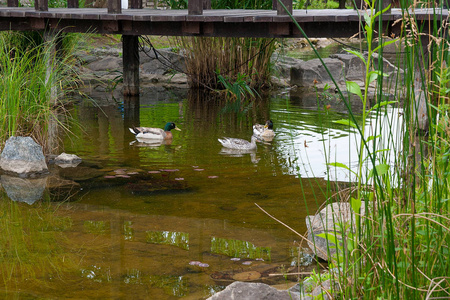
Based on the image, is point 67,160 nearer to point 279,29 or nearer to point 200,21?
point 200,21

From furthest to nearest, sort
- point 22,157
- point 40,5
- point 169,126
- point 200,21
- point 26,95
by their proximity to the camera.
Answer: point 40,5, point 200,21, point 169,126, point 26,95, point 22,157

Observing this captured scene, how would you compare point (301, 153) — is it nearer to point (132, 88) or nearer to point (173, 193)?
point (173, 193)

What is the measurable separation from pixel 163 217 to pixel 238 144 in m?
2.55

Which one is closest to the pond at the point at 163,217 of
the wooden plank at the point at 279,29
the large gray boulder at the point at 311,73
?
the wooden plank at the point at 279,29

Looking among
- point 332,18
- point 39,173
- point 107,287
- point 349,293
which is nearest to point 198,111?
point 332,18

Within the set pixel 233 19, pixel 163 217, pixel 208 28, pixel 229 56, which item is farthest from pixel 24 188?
pixel 229 56

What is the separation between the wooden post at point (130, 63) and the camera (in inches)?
422

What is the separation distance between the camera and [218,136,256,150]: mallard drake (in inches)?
280

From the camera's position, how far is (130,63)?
10.8 metres

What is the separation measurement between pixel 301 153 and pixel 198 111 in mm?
3317

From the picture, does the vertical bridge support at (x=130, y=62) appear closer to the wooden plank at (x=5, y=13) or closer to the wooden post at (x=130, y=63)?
the wooden post at (x=130, y=63)

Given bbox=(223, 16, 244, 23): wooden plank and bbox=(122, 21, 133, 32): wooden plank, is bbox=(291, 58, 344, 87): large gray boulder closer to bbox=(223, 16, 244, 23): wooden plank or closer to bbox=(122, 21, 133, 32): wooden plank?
bbox=(122, 21, 133, 32): wooden plank

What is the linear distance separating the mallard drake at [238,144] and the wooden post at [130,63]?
4.21 meters

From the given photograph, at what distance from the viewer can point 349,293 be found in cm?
232
